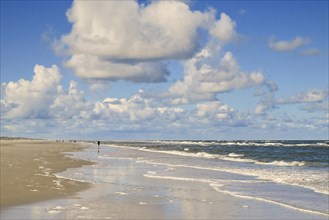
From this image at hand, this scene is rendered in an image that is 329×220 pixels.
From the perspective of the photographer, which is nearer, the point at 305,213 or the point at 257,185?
the point at 305,213

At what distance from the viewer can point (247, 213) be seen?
1290 centimetres

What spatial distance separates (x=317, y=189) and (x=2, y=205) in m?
12.8

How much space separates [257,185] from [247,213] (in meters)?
8.06

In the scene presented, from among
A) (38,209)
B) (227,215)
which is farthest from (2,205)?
(227,215)

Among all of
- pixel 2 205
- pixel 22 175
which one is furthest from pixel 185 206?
pixel 22 175

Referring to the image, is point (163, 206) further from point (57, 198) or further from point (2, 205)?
point (2, 205)

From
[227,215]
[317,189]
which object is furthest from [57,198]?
[317,189]

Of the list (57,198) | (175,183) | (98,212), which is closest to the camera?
(98,212)

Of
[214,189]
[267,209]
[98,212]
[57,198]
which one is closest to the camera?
[98,212]

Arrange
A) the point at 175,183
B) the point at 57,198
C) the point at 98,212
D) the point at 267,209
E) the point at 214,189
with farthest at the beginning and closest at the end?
the point at 175,183
the point at 214,189
the point at 57,198
the point at 267,209
the point at 98,212

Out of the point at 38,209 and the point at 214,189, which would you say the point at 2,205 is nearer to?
the point at 38,209

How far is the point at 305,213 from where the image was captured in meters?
13.2

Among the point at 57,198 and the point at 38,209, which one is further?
the point at 57,198

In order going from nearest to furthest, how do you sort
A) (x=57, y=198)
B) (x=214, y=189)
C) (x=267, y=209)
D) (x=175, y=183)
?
1. (x=267, y=209)
2. (x=57, y=198)
3. (x=214, y=189)
4. (x=175, y=183)
